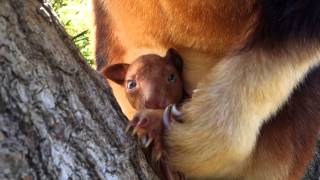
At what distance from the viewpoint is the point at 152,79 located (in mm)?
2203

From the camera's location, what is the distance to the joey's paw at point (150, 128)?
175 cm

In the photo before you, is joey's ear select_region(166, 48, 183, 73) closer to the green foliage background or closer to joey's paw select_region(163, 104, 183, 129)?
joey's paw select_region(163, 104, 183, 129)

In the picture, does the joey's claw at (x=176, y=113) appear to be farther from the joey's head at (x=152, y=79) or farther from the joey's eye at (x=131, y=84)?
the joey's eye at (x=131, y=84)

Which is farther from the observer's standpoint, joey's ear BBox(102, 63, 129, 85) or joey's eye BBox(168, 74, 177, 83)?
joey's ear BBox(102, 63, 129, 85)

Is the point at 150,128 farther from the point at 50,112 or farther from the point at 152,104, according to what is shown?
the point at 50,112

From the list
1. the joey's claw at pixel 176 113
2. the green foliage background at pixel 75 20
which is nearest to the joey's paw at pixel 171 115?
the joey's claw at pixel 176 113

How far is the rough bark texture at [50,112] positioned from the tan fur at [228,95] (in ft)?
1.29

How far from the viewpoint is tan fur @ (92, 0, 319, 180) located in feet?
6.48

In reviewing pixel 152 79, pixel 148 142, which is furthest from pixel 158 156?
pixel 152 79

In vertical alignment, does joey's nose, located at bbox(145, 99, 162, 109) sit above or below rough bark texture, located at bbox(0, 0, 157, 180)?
below

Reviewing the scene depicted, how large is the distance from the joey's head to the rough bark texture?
18.6 inches

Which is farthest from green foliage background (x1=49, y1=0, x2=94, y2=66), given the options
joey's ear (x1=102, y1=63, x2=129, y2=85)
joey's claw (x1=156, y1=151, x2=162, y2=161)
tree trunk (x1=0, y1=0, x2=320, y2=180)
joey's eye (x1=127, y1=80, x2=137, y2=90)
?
tree trunk (x1=0, y1=0, x2=320, y2=180)

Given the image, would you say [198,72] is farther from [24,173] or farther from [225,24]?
[24,173]

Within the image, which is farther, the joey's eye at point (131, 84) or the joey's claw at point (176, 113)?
the joey's eye at point (131, 84)
